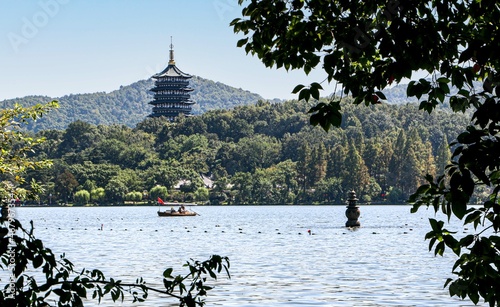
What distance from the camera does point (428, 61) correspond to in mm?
6715

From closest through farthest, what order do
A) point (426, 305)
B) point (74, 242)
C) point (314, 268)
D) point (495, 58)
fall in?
point (495, 58) < point (426, 305) < point (314, 268) < point (74, 242)

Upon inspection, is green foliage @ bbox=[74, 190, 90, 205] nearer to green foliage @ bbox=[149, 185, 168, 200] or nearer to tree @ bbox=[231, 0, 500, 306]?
green foliage @ bbox=[149, 185, 168, 200]

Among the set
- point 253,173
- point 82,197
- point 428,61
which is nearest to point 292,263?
point 428,61

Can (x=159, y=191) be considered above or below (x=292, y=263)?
above

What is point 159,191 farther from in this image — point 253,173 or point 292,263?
point 292,263

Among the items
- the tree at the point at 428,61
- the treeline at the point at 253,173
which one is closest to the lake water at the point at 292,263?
the tree at the point at 428,61

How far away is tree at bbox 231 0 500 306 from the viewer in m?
5.90

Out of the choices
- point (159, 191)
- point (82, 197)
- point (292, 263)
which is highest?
point (159, 191)

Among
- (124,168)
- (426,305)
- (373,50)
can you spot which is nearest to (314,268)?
(426,305)

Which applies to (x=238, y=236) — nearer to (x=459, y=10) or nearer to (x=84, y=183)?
(x=459, y=10)

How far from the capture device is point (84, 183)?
517ft

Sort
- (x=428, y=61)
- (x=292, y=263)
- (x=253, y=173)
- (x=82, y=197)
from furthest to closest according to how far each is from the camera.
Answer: (x=253, y=173) < (x=82, y=197) < (x=292, y=263) < (x=428, y=61)

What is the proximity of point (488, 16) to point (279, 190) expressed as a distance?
146 m

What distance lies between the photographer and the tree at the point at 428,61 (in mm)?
5898
